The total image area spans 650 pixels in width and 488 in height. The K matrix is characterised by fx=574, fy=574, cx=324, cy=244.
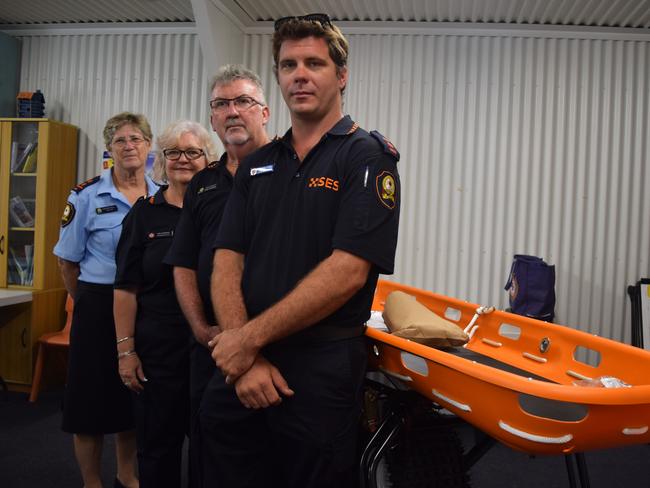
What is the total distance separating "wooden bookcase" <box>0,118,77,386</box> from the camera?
15.1 ft

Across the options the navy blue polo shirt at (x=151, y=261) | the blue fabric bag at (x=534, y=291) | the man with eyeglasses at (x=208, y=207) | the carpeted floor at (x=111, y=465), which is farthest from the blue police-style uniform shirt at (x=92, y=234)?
the blue fabric bag at (x=534, y=291)

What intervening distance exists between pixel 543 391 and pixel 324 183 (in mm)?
738

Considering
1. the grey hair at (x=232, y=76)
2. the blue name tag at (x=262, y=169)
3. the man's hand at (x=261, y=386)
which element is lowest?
the man's hand at (x=261, y=386)

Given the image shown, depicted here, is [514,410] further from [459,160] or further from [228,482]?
[459,160]

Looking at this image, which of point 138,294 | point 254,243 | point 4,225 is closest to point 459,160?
point 138,294

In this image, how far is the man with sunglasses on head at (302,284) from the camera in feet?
4.66

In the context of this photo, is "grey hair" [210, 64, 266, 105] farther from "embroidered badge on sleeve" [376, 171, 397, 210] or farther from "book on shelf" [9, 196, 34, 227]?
"book on shelf" [9, 196, 34, 227]

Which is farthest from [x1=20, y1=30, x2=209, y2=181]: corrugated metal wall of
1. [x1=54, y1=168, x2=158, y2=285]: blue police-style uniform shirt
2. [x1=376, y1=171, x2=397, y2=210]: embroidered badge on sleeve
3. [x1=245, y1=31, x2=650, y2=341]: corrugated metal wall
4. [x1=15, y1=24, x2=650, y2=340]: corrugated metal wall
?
[x1=376, y1=171, x2=397, y2=210]: embroidered badge on sleeve

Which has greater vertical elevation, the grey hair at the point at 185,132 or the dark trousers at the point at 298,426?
the grey hair at the point at 185,132

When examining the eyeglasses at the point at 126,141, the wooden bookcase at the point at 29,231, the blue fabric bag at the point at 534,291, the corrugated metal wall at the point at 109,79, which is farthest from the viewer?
the corrugated metal wall at the point at 109,79

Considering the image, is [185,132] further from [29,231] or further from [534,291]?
[29,231]

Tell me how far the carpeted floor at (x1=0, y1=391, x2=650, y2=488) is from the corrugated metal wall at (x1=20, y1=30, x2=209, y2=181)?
2301 millimetres

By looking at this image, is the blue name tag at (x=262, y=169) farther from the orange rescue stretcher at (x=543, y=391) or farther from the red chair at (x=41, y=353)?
the red chair at (x=41, y=353)

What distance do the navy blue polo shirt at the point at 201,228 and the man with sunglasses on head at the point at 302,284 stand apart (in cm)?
32
